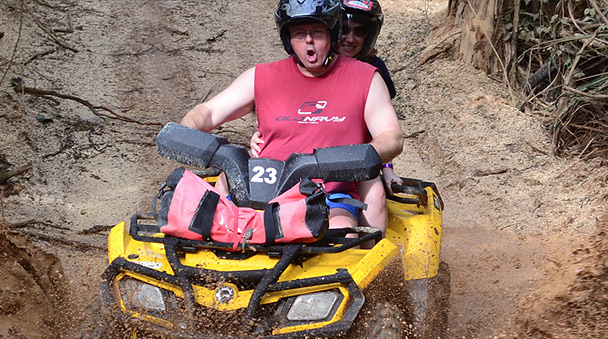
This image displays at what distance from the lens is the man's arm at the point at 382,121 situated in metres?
3.73

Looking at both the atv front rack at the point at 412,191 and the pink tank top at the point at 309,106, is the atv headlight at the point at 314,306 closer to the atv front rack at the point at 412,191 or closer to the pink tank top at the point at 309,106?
the pink tank top at the point at 309,106

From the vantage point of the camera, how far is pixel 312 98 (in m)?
3.95

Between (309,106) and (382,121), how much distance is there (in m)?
0.41

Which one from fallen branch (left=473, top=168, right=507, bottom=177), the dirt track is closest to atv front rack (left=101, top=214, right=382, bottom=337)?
the dirt track

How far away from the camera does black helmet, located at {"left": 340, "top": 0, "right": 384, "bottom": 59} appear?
488cm

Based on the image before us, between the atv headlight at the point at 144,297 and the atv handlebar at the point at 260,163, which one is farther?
the atv handlebar at the point at 260,163

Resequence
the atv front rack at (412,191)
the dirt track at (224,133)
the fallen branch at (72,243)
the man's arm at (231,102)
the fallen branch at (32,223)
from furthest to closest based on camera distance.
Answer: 1. the dirt track at (224,133)
2. the fallen branch at (32,223)
3. the fallen branch at (72,243)
4. the atv front rack at (412,191)
5. the man's arm at (231,102)

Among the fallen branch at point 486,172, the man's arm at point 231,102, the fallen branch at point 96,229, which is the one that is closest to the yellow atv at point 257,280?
the man's arm at point 231,102

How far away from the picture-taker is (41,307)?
410cm

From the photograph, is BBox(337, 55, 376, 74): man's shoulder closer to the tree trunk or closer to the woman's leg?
the woman's leg

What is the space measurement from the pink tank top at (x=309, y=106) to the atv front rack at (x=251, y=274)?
813 millimetres

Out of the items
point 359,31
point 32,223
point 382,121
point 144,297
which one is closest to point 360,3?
point 359,31

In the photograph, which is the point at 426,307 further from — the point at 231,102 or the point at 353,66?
the point at 231,102

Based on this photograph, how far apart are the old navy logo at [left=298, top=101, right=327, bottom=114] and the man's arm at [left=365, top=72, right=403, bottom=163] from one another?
0.25m
